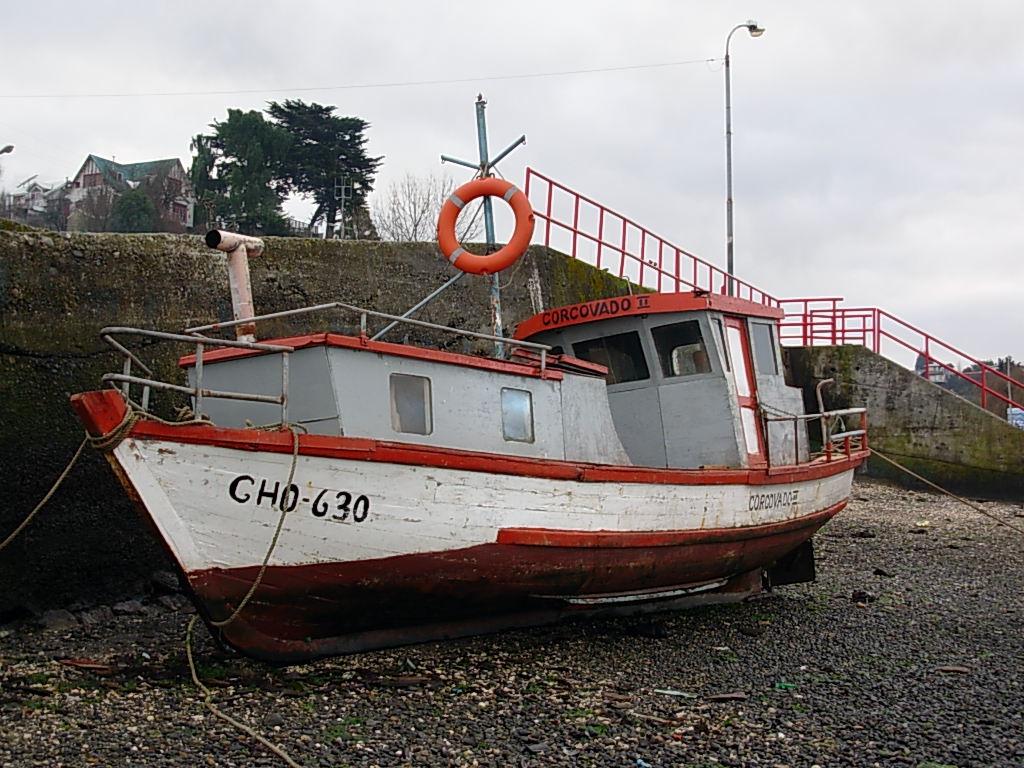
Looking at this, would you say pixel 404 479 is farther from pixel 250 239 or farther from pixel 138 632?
pixel 138 632

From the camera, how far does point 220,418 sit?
7074 millimetres

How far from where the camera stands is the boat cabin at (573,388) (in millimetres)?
6492

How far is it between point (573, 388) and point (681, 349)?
1419 millimetres

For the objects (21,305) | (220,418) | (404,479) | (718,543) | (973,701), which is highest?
(21,305)

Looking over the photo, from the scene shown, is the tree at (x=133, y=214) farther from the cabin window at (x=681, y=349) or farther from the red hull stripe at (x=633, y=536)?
the red hull stripe at (x=633, y=536)

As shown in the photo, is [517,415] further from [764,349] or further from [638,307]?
[764,349]

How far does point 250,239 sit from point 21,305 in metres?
2.67

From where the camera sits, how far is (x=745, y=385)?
9094 millimetres

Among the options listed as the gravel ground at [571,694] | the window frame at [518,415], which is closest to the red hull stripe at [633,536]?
the gravel ground at [571,694]

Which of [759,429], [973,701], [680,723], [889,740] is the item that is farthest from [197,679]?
[759,429]

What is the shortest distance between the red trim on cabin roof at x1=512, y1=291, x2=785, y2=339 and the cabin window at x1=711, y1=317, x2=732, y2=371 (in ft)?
0.40

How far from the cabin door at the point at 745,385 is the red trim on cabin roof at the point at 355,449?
5.35 feet

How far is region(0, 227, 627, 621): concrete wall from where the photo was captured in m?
8.05

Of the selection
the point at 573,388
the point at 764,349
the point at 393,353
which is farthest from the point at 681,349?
the point at 393,353
